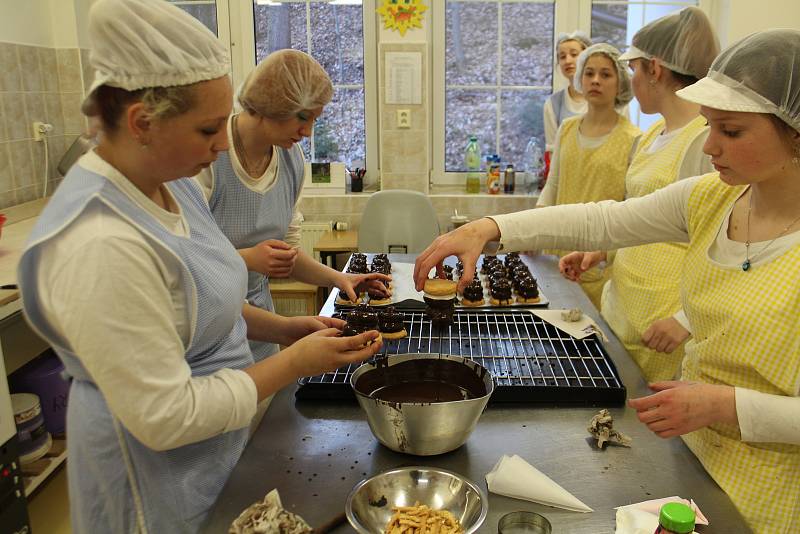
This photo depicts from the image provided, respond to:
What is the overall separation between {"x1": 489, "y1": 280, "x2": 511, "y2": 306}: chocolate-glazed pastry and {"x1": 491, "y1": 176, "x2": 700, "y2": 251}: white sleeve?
62cm

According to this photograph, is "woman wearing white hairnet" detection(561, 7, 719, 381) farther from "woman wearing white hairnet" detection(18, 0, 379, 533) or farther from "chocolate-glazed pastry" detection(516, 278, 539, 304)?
"woman wearing white hairnet" detection(18, 0, 379, 533)

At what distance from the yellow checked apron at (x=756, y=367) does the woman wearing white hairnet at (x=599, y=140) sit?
64.5 inches

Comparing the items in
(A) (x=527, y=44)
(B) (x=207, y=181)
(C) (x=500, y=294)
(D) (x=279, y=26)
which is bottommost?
(C) (x=500, y=294)

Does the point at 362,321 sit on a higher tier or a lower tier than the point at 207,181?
lower

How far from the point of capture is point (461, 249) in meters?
1.78

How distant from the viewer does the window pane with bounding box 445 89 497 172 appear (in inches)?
195

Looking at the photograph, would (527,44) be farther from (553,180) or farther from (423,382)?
(423,382)

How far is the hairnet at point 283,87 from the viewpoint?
2045 millimetres

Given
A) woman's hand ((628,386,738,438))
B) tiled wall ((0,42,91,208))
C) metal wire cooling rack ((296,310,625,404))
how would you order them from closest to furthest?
1. woman's hand ((628,386,738,438))
2. metal wire cooling rack ((296,310,625,404))
3. tiled wall ((0,42,91,208))

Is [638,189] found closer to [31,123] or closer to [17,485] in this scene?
[17,485]

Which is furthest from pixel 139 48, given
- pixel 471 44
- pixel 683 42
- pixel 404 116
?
pixel 471 44

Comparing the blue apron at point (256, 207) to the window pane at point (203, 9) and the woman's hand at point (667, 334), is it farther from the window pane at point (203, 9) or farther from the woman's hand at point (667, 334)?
the window pane at point (203, 9)

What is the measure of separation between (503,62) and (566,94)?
0.65 meters

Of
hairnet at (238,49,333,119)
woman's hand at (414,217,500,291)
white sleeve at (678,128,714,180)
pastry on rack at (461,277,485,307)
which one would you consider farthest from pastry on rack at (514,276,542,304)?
hairnet at (238,49,333,119)
